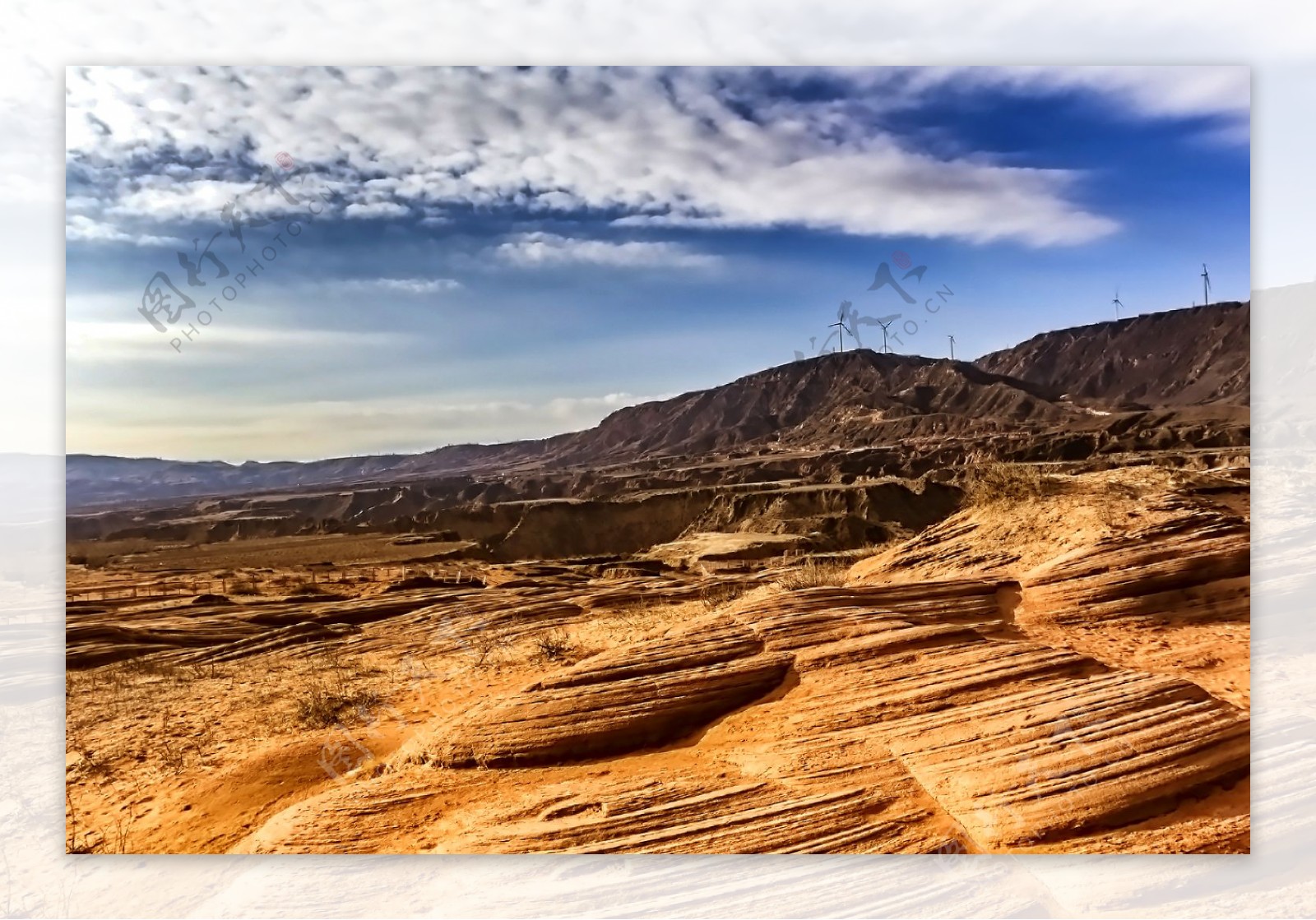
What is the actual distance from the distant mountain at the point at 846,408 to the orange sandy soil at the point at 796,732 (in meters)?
1.79

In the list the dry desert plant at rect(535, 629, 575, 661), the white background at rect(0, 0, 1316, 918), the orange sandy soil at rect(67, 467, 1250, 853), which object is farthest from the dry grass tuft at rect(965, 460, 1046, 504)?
the dry desert plant at rect(535, 629, 575, 661)

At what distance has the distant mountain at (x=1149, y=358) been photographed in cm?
794

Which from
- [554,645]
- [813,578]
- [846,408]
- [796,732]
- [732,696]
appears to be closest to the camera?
[796,732]

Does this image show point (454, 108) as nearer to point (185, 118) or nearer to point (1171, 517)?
point (185, 118)

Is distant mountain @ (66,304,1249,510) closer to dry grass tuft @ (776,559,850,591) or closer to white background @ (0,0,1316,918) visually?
white background @ (0,0,1316,918)

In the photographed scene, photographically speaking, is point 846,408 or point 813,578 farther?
point 846,408

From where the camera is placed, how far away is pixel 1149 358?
49.2 feet

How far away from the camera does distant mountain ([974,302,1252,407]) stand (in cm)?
794

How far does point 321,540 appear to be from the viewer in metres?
23.5

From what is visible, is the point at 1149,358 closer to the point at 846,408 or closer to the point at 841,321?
the point at 846,408

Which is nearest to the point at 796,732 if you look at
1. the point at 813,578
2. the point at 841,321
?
the point at 813,578

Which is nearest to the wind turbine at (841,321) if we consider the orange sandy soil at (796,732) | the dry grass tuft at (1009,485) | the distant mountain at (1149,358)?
the dry grass tuft at (1009,485)

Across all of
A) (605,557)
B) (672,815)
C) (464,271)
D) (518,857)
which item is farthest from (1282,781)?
(605,557)

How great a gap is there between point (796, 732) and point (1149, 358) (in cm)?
1298
